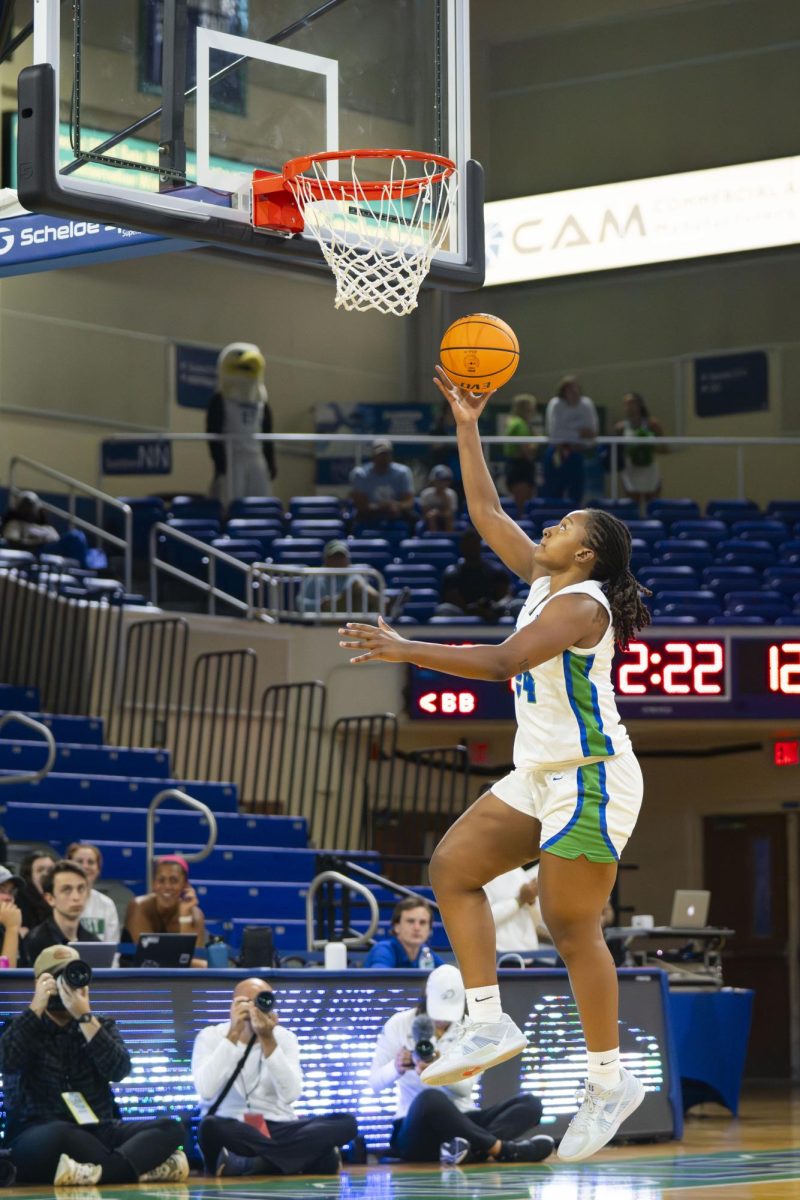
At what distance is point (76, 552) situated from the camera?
16188 millimetres

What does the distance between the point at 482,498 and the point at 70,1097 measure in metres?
4.15

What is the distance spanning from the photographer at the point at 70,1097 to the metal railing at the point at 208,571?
7.88 m

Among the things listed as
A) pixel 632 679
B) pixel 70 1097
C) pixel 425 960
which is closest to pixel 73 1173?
pixel 70 1097

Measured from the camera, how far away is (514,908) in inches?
463

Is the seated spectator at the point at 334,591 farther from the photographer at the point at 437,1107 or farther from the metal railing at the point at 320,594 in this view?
the photographer at the point at 437,1107

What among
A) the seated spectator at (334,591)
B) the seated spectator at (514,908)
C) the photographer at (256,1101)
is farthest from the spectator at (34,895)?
the seated spectator at (334,591)

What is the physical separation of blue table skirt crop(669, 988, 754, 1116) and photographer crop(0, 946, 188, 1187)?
15.9 ft

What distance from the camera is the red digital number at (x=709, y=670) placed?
15.0 meters

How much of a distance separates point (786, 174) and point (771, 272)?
1.18m

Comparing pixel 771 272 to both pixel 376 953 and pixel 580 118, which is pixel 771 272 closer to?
pixel 580 118

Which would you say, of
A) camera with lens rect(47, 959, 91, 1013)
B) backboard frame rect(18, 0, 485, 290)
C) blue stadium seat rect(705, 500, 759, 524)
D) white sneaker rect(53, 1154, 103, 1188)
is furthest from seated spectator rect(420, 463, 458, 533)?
backboard frame rect(18, 0, 485, 290)

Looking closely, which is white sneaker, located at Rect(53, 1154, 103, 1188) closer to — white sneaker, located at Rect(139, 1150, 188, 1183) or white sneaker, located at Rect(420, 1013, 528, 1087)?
white sneaker, located at Rect(139, 1150, 188, 1183)

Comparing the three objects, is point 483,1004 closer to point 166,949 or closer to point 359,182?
point 359,182

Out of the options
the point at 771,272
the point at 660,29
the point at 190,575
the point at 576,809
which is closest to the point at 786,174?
the point at 771,272
